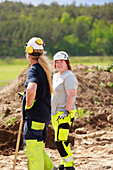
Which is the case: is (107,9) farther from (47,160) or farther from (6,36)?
(47,160)

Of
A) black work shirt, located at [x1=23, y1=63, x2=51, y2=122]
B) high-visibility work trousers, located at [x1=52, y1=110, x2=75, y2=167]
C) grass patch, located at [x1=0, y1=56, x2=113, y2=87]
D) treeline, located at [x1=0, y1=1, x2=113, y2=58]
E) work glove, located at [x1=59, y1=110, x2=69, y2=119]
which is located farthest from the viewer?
treeline, located at [x1=0, y1=1, x2=113, y2=58]

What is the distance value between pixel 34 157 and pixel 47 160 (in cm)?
36

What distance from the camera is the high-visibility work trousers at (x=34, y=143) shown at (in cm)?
369

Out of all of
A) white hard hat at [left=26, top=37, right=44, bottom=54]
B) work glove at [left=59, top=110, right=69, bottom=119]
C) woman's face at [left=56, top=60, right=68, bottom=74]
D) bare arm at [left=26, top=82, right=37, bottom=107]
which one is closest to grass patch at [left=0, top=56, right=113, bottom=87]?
woman's face at [left=56, top=60, right=68, bottom=74]

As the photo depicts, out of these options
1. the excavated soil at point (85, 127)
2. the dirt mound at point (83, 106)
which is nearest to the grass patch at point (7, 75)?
the dirt mound at point (83, 106)

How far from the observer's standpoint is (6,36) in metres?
106

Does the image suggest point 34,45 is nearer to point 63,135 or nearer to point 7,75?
point 63,135

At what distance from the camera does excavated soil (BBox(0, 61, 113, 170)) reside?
17.1ft

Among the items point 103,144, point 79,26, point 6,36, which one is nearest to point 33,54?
point 103,144

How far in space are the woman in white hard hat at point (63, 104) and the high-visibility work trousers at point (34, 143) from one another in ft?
1.75

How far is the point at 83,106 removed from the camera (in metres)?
8.01

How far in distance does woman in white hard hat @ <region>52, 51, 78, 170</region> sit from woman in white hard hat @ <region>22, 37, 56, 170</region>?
1.70 ft

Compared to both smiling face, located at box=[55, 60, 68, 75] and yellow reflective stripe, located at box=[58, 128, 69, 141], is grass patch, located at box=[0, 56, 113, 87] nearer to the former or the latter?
smiling face, located at box=[55, 60, 68, 75]

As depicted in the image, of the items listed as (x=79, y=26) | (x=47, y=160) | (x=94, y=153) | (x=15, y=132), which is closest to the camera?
(x=47, y=160)
